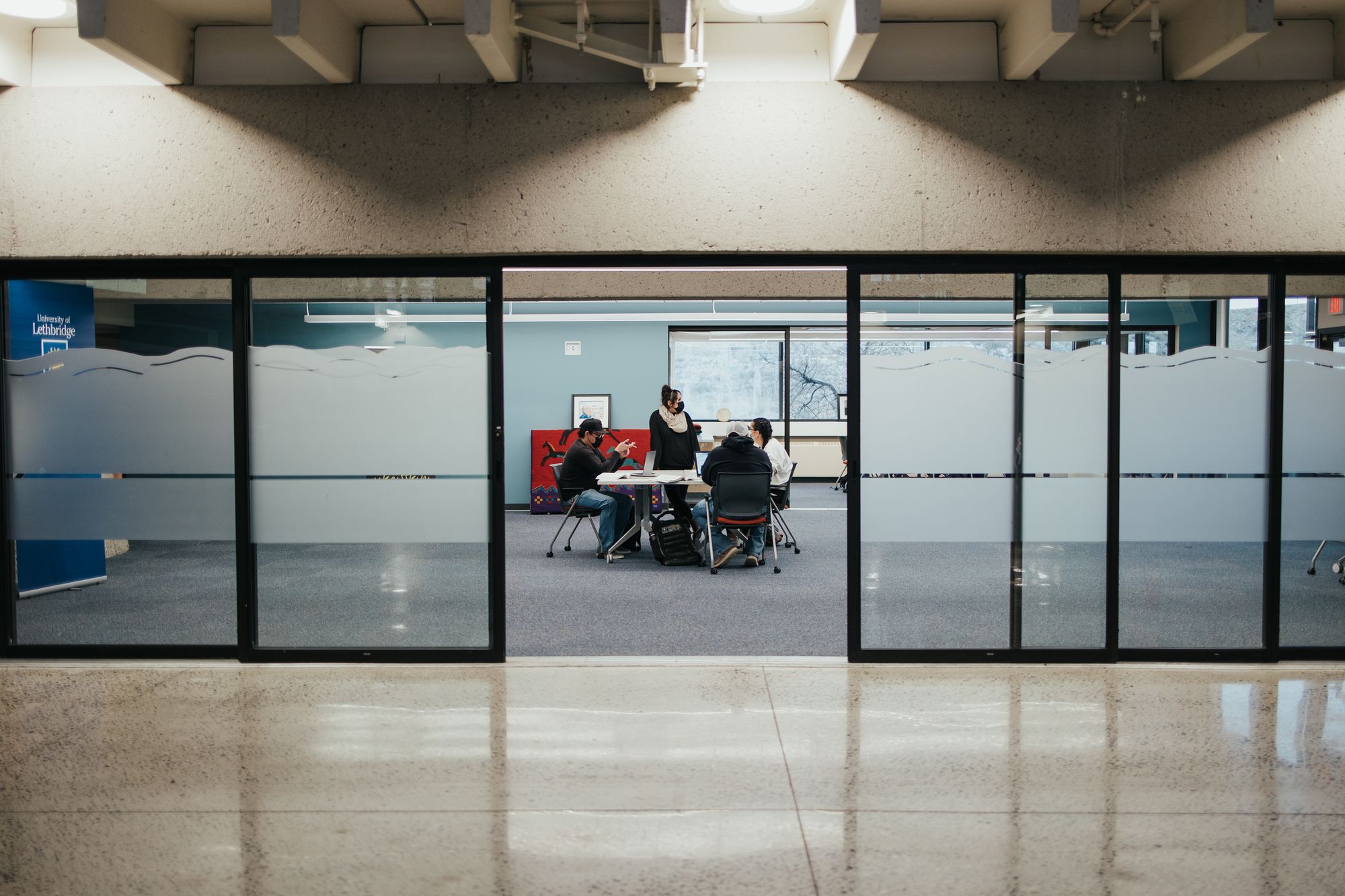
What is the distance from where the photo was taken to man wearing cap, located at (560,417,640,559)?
26.0ft

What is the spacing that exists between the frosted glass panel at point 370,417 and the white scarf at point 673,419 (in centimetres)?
407

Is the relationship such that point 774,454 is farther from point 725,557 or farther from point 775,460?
point 725,557

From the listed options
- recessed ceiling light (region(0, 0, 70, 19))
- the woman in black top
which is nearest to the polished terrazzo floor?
recessed ceiling light (region(0, 0, 70, 19))

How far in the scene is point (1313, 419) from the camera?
4.50 m

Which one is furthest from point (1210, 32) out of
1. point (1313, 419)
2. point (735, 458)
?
point (735, 458)

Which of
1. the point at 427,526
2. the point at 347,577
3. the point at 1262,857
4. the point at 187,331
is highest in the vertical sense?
the point at 187,331

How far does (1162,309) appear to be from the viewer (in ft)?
14.6

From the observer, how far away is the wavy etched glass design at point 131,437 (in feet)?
14.8

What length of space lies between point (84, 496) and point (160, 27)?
2.33m

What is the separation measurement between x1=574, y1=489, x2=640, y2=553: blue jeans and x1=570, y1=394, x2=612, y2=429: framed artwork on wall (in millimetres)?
3861

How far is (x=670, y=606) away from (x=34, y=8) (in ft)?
15.1

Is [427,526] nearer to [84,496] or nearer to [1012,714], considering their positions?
[84,496]

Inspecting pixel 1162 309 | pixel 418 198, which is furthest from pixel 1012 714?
pixel 418 198

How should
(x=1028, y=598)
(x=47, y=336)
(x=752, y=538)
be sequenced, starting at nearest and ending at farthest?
(x=1028, y=598), (x=47, y=336), (x=752, y=538)
